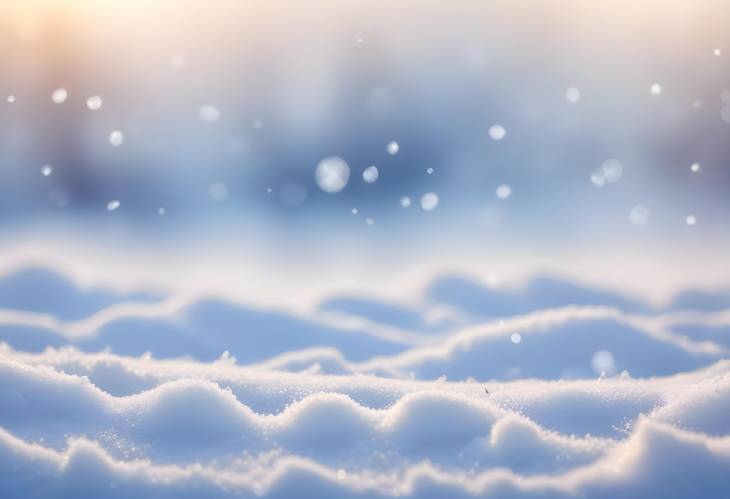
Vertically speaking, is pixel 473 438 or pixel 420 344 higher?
pixel 420 344

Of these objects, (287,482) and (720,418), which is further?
(720,418)

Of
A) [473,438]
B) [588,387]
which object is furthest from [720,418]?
[473,438]

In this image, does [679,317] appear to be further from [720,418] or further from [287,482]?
[287,482]

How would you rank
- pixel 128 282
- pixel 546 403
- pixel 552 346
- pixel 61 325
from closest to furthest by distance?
pixel 546 403 < pixel 552 346 < pixel 61 325 < pixel 128 282

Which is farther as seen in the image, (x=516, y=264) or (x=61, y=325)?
(x=516, y=264)

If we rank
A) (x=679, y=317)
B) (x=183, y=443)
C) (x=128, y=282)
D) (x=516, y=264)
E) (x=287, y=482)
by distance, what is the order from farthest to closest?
(x=516, y=264) < (x=128, y=282) < (x=679, y=317) < (x=183, y=443) < (x=287, y=482)

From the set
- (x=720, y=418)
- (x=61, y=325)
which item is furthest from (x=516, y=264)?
(x=720, y=418)

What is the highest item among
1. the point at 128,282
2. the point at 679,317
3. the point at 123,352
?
the point at 128,282

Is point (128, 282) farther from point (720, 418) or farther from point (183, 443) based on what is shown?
point (720, 418)

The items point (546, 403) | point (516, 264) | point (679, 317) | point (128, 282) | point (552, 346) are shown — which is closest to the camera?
point (546, 403)
